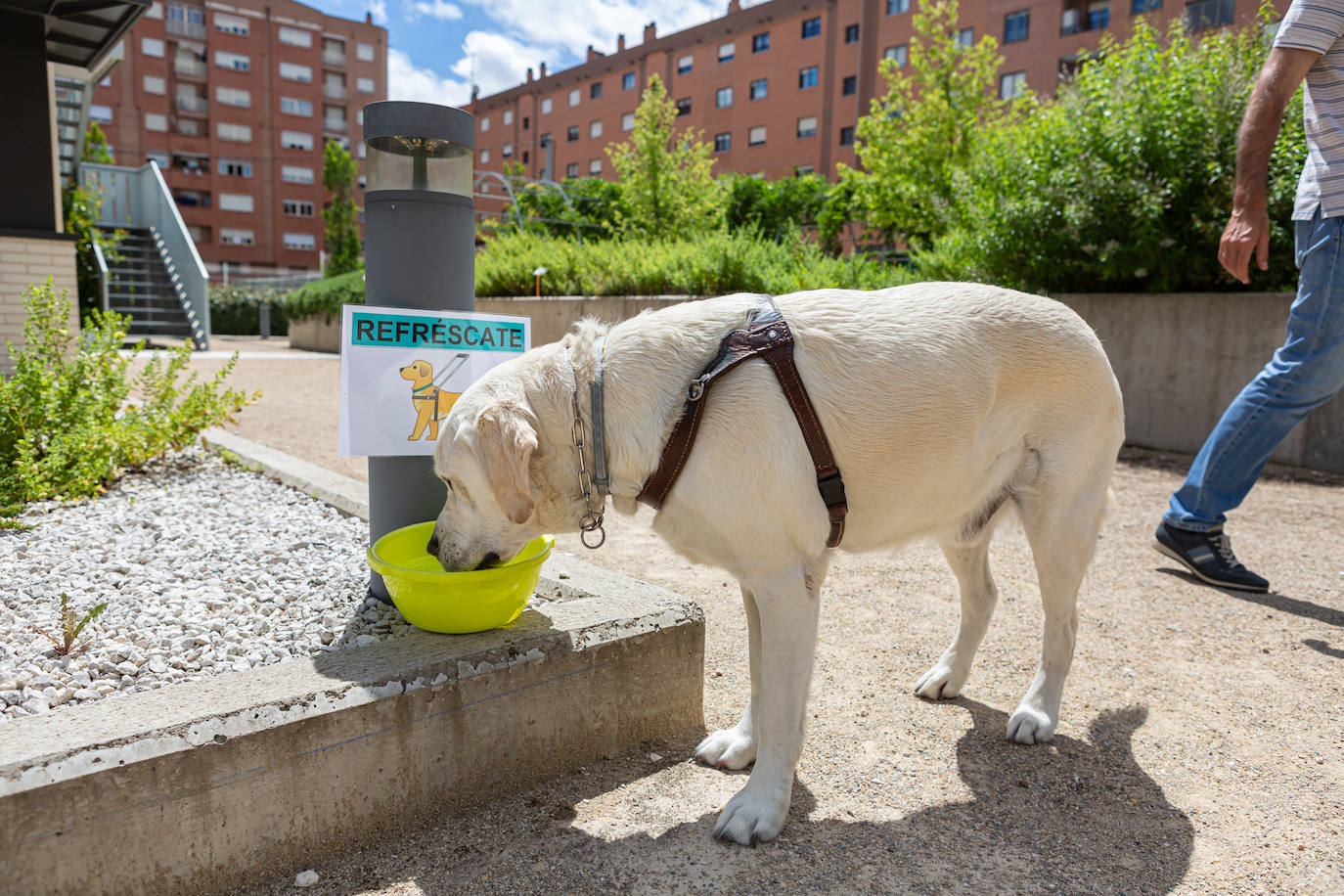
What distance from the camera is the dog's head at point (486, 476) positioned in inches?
79.7

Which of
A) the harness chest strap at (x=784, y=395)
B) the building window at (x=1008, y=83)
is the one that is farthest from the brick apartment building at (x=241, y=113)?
the harness chest strap at (x=784, y=395)

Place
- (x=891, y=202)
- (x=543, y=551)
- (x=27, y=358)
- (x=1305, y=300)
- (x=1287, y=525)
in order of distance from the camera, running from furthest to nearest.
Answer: (x=891, y=202) → (x=1287, y=525) → (x=27, y=358) → (x=1305, y=300) → (x=543, y=551)

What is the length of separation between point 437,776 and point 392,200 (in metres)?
1.80

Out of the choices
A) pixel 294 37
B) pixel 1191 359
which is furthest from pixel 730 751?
pixel 294 37

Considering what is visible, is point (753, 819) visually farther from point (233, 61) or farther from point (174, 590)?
point (233, 61)

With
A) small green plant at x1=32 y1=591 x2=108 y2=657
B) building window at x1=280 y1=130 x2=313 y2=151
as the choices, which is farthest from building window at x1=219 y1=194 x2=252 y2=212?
small green plant at x1=32 y1=591 x2=108 y2=657

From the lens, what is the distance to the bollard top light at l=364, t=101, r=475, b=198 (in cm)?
269

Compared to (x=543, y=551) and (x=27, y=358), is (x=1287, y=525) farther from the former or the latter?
(x=27, y=358)

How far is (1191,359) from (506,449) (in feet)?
26.2

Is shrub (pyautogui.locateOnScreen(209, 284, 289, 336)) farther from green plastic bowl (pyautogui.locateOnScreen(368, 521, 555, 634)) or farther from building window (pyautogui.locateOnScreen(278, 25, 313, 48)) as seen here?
building window (pyautogui.locateOnScreen(278, 25, 313, 48))

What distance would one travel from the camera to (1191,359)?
7863mm

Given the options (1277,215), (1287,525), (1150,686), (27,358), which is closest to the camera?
(1150,686)

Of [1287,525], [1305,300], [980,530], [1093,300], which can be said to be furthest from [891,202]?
[980,530]

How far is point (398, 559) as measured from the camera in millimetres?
2713
